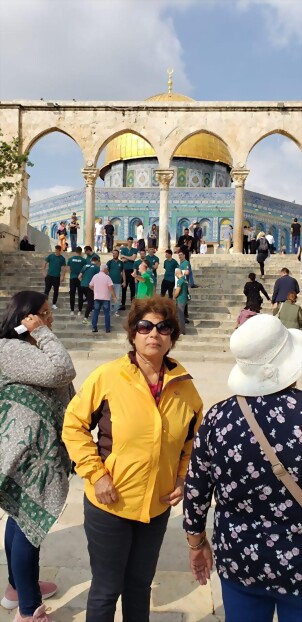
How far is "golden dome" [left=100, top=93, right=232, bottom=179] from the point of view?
1462 inches

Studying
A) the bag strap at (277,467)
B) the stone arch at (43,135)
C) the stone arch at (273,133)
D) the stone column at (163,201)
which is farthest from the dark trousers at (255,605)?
the stone arch at (43,135)

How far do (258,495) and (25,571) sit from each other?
4.31 feet

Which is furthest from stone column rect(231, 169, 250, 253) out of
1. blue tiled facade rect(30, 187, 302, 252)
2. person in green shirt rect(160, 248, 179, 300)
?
blue tiled facade rect(30, 187, 302, 252)

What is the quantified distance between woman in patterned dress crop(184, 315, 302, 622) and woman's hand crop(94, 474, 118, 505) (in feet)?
1.49

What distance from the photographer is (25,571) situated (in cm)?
221

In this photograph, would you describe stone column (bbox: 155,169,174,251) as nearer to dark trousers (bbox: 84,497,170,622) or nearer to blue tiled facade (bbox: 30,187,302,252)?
blue tiled facade (bbox: 30,187,302,252)

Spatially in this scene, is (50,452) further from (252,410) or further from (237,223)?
(237,223)

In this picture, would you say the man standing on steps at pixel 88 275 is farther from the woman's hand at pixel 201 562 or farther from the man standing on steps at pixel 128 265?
the woman's hand at pixel 201 562

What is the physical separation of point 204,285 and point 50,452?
38.7ft

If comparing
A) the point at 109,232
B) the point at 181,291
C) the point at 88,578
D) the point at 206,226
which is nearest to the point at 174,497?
the point at 88,578

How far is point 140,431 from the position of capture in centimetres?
190

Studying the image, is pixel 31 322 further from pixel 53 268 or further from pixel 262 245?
pixel 262 245

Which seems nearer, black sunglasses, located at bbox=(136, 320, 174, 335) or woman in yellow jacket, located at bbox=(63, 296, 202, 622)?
woman in yellow jacket, located at bbox=(63, 296, 202, 622)

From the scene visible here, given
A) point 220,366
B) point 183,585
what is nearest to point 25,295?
point 183,585
